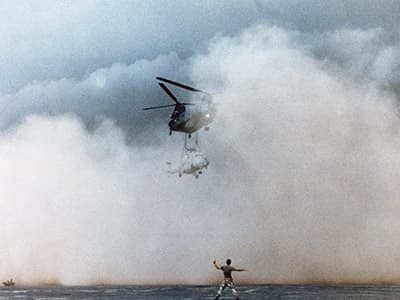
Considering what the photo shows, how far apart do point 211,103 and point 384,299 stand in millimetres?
26994

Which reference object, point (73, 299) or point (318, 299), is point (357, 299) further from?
point (73, 299)

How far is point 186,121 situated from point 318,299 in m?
26.8

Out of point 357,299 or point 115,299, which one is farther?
point 115,299

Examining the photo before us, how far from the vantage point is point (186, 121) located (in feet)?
175

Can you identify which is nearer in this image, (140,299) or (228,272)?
(228,272)

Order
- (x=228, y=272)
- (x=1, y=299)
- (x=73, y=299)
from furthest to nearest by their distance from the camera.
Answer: (x=1, y=299) < (x=73, y=299) < (x=228, y=272)

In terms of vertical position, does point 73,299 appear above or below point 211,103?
below

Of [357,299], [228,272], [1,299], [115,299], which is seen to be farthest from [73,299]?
[357,299]

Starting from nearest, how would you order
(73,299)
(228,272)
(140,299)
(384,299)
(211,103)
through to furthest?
(228,272) < (384,299) < (140,299) < (73,299) < (211,103)

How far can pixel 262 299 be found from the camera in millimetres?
31844

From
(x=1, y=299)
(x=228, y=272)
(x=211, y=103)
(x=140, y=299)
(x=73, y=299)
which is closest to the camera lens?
(x=228, y=272)

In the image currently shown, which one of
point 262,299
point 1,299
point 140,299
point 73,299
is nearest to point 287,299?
point 262,299

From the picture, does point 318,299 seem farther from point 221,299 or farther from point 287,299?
point 221,299

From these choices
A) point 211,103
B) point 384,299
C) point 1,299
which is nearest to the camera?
point 384,299
